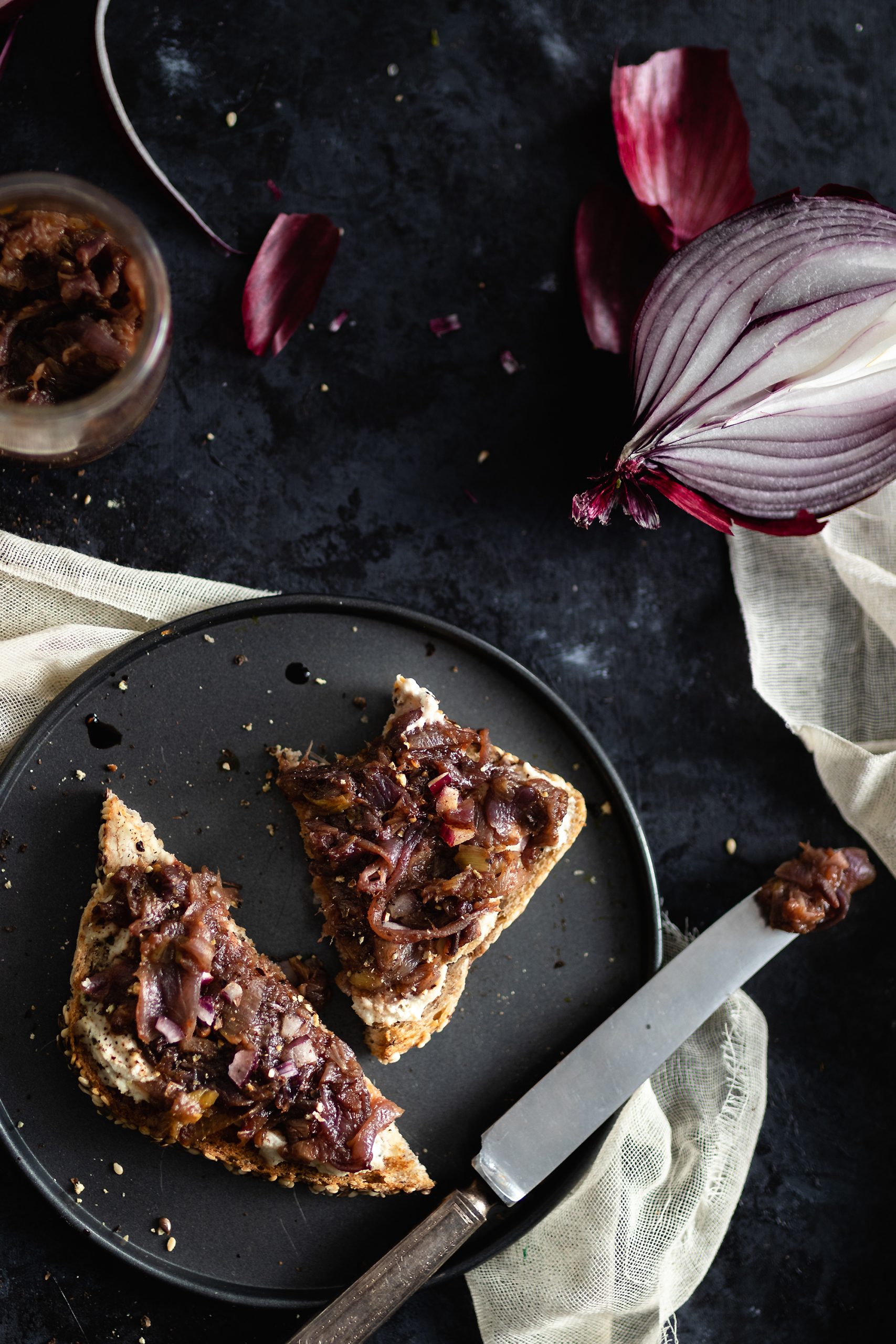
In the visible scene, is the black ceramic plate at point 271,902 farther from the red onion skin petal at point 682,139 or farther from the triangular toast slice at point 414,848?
the red onion skin petal at point 682,139

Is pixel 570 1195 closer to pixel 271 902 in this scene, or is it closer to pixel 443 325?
pixel 271 902

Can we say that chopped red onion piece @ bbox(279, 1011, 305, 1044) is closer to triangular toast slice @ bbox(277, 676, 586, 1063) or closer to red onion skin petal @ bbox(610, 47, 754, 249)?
triangular toast slice @ bbox(277, 676, 586, 1063)

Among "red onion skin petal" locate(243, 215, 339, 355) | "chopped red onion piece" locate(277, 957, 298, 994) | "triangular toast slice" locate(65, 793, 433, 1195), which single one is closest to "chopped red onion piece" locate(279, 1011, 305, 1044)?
"triangular toast slice" locate(65, 793, 433, 1195)


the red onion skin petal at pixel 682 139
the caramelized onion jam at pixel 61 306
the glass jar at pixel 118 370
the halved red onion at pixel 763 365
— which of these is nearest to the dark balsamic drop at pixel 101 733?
the glass jar at pixel 118 370

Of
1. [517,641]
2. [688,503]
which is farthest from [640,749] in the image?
[688,503]

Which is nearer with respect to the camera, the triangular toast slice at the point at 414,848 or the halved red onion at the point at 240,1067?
the halved red onion at the point at 240,1067

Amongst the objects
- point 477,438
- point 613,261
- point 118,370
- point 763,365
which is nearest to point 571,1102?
point 477,438

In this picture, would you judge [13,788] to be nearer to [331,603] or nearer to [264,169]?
[331,603]
